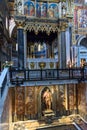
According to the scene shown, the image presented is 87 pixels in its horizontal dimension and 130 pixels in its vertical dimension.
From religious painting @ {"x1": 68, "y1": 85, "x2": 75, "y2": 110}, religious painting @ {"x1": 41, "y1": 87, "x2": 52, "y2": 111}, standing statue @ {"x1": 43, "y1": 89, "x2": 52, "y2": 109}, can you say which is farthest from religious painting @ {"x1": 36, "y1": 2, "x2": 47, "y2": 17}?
religious painting @ {"x1": 68, "y1": 85, "x2": 75, "y2": 110}

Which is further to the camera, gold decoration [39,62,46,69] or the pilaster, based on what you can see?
gold decoration [39,62,46,69]

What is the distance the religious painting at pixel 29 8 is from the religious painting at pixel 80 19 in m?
11.5

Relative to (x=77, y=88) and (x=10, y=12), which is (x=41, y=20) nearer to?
(x=77, y=88)

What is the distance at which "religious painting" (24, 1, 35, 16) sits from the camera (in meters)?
13.7

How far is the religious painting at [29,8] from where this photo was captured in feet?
44.9

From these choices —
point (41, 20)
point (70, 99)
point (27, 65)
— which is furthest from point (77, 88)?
point (41, 20)

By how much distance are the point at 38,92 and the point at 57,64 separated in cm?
296

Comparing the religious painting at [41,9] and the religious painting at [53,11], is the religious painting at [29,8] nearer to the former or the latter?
the religious painting at [41,9]

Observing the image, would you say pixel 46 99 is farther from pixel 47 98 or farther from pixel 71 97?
pixel 71 97

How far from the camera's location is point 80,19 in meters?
24.3

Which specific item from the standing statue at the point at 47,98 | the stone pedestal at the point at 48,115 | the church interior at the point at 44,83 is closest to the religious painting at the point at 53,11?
the church interior at the point at 44,83

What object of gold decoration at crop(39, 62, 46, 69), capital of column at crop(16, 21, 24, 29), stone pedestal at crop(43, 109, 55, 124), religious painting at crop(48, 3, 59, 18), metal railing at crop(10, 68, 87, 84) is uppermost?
religious painting at crop(48, 3, 59, 18)

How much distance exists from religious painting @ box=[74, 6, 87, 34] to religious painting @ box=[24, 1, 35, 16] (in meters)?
11.5

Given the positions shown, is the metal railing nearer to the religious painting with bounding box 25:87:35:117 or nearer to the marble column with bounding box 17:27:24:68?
the religious painting with bounding box 25:87:35:117
